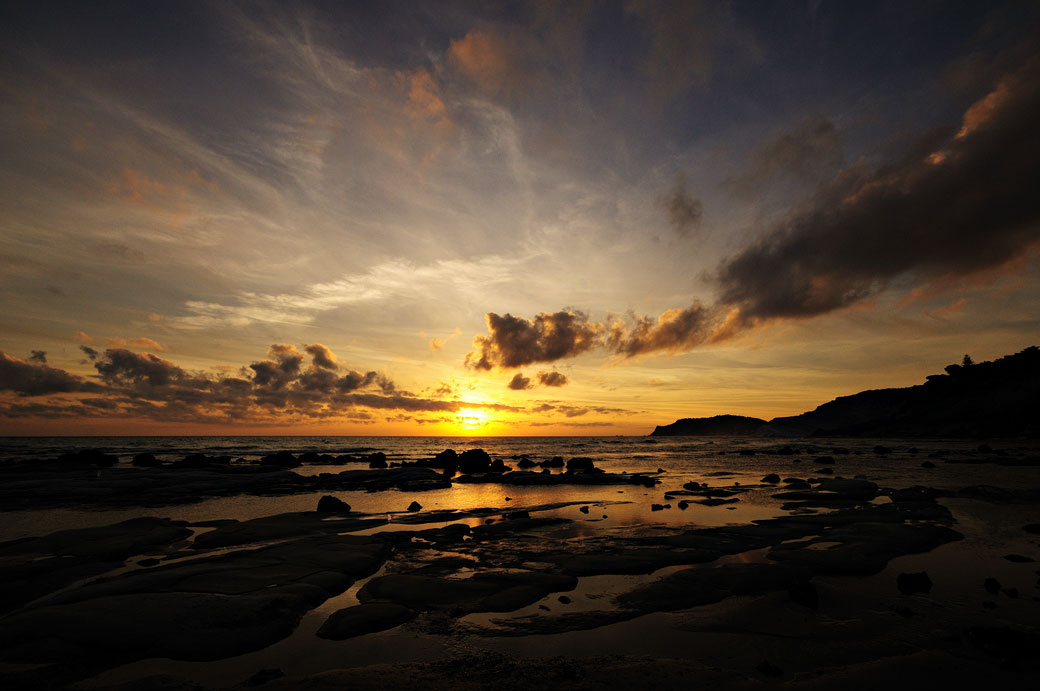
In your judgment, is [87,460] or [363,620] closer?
[363,620]

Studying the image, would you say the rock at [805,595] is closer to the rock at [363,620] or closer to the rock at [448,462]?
the rock at [363,620]

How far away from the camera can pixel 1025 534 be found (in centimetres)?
1427

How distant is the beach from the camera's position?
7.01 meters

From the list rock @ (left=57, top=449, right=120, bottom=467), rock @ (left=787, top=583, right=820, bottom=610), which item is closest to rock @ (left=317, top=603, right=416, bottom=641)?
rock @ (left=787, top=583, right=820, bottom=610)

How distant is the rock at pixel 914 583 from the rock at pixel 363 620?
1077 cm

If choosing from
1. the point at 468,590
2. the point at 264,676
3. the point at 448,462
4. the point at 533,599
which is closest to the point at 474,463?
the point at 448,462

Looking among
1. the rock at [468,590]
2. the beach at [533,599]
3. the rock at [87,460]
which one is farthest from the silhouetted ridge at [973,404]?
the rock at [87,460]

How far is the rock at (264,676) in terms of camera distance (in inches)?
266

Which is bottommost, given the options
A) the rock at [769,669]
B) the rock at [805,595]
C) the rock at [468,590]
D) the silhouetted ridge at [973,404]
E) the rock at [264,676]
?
the rock at [264,676]

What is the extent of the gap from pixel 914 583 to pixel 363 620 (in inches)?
470

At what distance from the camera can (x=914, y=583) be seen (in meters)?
9.88

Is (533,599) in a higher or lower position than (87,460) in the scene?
lower

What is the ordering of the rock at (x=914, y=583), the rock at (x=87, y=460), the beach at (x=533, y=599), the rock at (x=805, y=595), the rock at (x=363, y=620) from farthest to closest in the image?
the rock at (x=87, y=460)
the rock at (x=914, y=583)
the rock at (x=805, y=595)
the rock at (x=363, y=620)
the beach at (x=533, y=599)

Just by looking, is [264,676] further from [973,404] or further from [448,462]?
[973,404]
